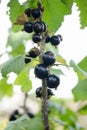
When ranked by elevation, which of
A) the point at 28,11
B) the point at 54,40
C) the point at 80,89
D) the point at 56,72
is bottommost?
the point at 80,89

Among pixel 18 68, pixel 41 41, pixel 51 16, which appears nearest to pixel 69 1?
pixel 51 16

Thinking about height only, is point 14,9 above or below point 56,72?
above

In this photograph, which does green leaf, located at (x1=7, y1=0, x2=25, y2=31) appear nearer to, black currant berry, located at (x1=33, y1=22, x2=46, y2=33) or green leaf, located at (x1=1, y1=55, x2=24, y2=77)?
black currant berry, located at (x1=33, y1=22, x2=46, y2=33)

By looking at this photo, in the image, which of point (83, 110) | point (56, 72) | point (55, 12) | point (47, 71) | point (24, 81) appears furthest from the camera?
point (83, 110)

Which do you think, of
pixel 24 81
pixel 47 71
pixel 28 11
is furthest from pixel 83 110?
pixel 28 11

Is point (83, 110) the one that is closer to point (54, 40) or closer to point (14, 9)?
point (54, 40)

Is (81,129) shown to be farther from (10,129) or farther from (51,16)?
(51,16)

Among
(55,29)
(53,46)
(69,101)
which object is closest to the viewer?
(55,29)
